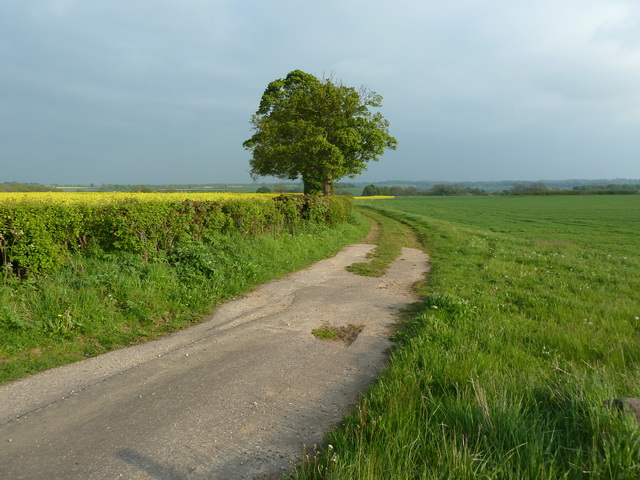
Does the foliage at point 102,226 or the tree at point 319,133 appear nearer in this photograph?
the foliage at point 102,226

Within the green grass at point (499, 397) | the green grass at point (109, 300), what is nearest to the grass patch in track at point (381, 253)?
the green grass at point (109, 300)

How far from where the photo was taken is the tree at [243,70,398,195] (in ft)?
90.5

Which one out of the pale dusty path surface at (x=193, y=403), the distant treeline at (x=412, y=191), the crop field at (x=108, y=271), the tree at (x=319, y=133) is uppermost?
the tree at (x=319, y=133)

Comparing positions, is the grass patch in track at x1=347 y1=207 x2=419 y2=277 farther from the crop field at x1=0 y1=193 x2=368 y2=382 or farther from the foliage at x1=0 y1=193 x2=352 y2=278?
the foliage at x1=0 y1=193 x2=352 y2=278

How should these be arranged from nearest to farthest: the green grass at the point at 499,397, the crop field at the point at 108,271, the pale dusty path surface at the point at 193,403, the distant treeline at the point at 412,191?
the green grass at the point at 499,397 < the pale dusty path surface at the point at 193,403 < the crop field at the point at 108,271 < the distant treeline at the point at 412,191

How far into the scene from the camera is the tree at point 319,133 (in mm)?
27578

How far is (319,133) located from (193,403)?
26.5 metres

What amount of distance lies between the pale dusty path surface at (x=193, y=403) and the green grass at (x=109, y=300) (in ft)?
1.41

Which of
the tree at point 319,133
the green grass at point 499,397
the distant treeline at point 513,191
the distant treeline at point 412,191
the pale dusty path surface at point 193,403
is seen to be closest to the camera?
the green grass at point 499,397

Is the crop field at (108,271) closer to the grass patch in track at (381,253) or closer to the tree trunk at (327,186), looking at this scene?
the grass patch in track at (381,253)

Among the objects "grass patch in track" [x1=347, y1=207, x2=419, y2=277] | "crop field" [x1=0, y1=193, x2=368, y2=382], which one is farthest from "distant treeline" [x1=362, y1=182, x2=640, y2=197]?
"crop field" [x1=0, y1=193, x2=368, y2=382]

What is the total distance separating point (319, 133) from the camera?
28.1 metres

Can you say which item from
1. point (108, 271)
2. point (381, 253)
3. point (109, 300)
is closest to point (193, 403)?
point (109, 300)

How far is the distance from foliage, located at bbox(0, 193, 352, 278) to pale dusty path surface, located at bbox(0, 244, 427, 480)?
2.66 meters
